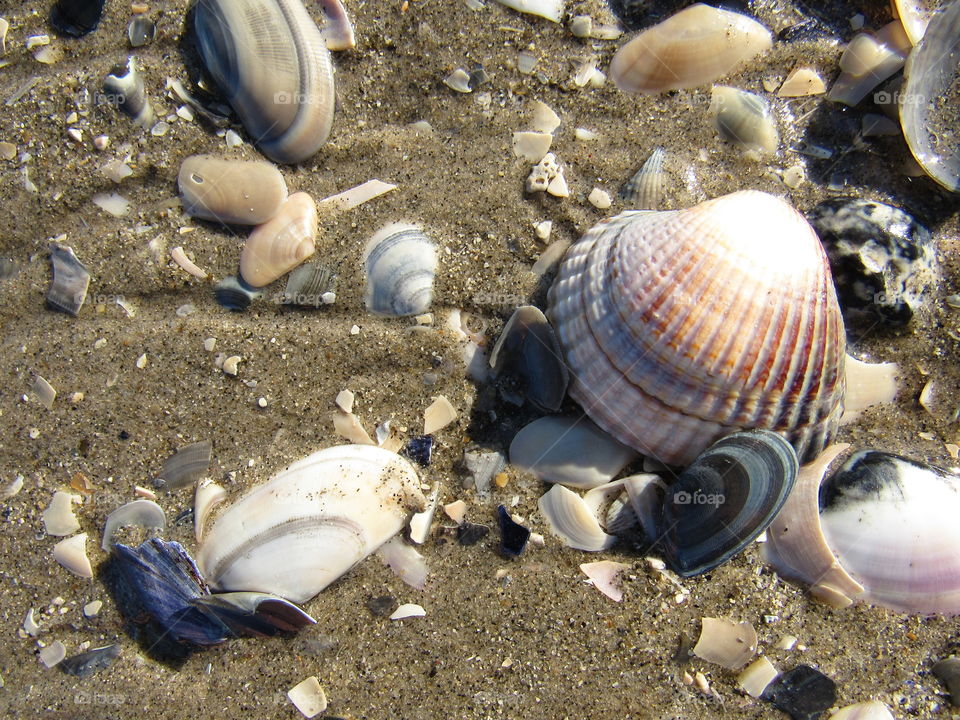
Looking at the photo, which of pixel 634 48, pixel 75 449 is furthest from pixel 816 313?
pixel 75 449

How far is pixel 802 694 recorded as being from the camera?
2.39 metres

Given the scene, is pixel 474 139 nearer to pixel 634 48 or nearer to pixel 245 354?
pixel 634 48

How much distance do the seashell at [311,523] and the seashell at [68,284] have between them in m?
1.17

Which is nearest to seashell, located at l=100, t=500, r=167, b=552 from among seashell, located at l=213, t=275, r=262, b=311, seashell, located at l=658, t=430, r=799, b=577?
seashell, located at l=213, t=275, r=262, b=311

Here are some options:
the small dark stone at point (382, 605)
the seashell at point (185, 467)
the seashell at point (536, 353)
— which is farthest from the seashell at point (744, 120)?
the seashell at point (185, 467)

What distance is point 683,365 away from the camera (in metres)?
2.40

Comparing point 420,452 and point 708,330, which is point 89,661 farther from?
point 708,330

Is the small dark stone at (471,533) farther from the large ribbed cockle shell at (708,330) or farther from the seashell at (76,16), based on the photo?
the seashell at (76,16)

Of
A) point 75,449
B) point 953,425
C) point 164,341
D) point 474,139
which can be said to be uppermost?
point 474,139

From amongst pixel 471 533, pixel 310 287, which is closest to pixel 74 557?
pixel 310 287

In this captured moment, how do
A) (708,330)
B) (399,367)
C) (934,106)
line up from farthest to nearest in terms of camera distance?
(934,106)
(399,367)
(708,330)

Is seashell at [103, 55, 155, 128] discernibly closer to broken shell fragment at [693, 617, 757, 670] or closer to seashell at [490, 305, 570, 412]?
seashell at [490, 305, 570, 412]

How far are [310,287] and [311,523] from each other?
1.01 meters

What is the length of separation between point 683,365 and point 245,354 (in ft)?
5.95
